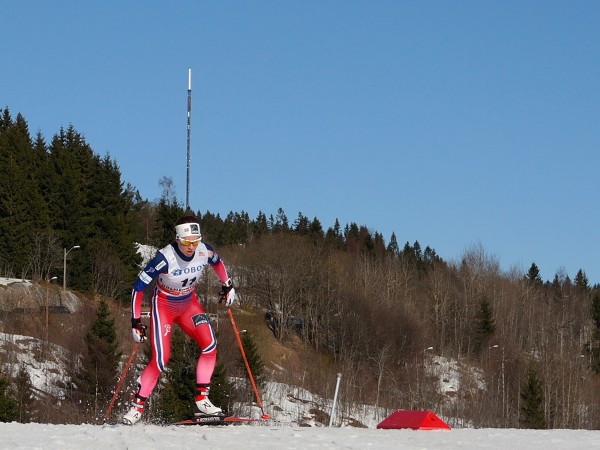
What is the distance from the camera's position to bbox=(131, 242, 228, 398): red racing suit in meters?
13.6

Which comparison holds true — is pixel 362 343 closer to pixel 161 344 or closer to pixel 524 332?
pixel 524 332

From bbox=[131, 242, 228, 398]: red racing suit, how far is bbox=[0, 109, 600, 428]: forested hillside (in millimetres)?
48571

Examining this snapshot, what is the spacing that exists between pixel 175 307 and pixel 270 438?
3.48 m

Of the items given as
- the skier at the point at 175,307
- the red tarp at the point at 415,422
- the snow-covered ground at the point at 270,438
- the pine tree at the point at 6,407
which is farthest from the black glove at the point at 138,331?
the pine tree at the point at 6,407

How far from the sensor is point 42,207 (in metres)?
88.6

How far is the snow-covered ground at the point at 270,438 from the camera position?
33.1ft

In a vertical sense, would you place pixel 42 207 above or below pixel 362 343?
above

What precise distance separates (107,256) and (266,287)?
19.1 m

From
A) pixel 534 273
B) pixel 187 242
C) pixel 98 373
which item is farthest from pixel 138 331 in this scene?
pixel 534 273

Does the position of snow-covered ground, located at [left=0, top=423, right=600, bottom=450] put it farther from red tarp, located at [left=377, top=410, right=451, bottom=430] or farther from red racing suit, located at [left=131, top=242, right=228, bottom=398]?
red racing suit, located at [left=131, top=242, right=228, bottom=398]

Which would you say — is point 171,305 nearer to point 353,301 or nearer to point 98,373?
point 98,373

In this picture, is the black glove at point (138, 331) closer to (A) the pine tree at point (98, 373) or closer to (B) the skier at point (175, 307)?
(B) the skier at point (175, 307)

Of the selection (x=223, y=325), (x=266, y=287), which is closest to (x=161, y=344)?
(x=223, y=325)

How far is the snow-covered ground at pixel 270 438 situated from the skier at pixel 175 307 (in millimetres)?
1804
